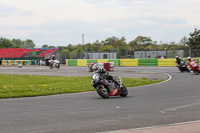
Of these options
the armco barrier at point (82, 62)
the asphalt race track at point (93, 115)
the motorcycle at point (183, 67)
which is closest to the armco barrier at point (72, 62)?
the armco barrier at point (82, 62)

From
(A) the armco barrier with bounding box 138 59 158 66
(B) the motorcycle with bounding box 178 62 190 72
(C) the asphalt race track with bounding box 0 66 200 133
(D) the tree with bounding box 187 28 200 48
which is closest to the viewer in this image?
(C) the asphalt race track with bounding box 0 66 200 133

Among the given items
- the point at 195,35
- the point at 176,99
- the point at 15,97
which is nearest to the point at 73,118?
the point at 176,99

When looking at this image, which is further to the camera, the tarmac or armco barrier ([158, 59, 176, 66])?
armco barrier ([158, 59, 176, 66])

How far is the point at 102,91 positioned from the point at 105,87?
0.85 feet

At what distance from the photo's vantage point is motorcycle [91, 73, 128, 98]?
40.4 ft

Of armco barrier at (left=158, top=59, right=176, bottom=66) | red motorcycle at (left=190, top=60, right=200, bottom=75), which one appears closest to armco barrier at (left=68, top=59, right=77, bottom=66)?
armco barrier at (left=158, top=59, right=176, bottom=66)

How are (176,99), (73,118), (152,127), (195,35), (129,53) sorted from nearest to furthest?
1. (152,127)
2. (73,118)
3. (176,99)
4. (129,53)
5. (195,35)

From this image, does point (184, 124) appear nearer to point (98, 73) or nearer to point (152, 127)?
point (152, 127)

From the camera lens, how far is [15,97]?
43.3 feet

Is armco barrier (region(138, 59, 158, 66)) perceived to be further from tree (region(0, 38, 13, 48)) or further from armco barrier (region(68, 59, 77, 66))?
tree (region(0, 38, 13, 48))

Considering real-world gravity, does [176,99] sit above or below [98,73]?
below

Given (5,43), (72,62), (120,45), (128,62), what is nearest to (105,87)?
(128,62)

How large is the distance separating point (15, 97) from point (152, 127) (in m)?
7.48

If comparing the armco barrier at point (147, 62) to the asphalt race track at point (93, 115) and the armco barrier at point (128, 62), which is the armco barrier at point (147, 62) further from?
the asphalt race track at point (93, 115)
